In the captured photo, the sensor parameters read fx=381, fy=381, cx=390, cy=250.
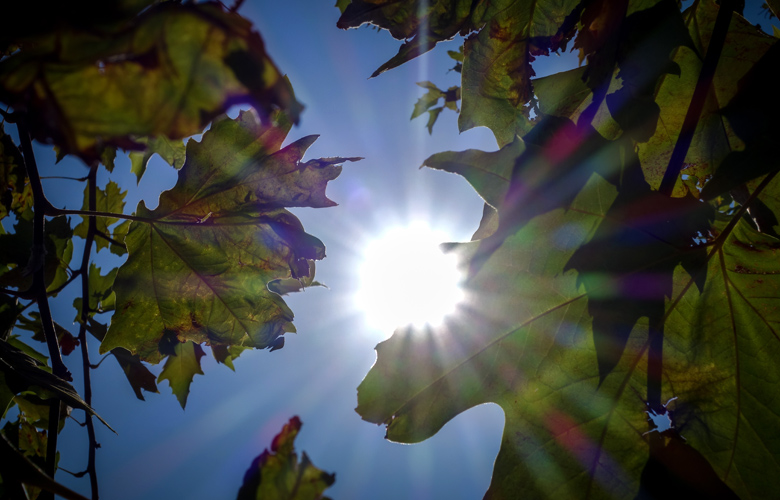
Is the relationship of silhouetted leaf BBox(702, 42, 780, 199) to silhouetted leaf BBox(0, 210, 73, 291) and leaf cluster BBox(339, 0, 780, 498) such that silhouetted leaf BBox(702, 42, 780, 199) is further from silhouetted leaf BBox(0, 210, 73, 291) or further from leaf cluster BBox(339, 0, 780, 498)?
silhouetted leaf BBox(0, 210, 73, 291)

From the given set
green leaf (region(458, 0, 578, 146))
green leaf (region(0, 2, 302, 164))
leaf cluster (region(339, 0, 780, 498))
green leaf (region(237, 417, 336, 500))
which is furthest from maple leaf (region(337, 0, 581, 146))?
green leaf (region(237, 417, 336, 500))

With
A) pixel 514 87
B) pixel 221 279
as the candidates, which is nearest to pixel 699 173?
pixel 514 87

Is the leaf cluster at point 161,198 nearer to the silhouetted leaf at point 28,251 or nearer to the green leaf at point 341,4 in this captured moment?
the silhouetted leaf at point 28,251

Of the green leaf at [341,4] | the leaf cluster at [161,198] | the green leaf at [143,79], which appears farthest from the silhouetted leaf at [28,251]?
the green leaf at [143,79]

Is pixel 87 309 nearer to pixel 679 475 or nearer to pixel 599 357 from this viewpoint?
pixel 599 357

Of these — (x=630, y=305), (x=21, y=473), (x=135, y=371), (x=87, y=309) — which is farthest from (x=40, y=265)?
(x=630, y=305)

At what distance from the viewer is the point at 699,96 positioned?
100cm

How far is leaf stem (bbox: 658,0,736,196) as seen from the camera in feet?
3.06

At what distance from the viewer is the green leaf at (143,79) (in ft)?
1.16

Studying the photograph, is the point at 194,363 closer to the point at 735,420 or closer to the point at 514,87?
the point at 514,87

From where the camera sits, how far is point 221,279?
1386mm

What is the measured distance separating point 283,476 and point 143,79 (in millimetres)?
958

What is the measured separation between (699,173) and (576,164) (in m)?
0.45

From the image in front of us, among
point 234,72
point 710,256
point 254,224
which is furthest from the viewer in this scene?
point 254,224
